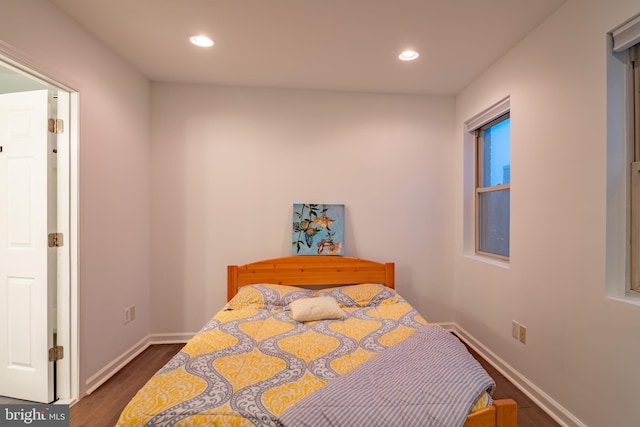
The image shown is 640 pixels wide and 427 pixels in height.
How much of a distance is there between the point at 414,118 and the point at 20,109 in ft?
10.4

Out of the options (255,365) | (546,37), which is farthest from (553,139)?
(255,365)

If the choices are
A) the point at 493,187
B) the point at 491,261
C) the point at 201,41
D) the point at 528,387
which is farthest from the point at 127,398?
the point at 493,187

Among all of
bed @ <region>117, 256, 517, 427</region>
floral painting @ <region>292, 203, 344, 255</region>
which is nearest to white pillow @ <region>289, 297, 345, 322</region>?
bed @ <region>117, 256, 517, 427</region>

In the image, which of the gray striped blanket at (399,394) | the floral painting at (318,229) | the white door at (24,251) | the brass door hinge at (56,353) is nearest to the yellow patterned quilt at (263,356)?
the gray striped blanket at (399,394)

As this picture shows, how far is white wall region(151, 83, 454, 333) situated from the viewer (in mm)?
2842

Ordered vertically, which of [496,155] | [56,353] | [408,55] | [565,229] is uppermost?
[408,55]

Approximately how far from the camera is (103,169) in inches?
86.5

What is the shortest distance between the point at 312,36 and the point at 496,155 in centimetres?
189

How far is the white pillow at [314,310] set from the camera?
2160mm

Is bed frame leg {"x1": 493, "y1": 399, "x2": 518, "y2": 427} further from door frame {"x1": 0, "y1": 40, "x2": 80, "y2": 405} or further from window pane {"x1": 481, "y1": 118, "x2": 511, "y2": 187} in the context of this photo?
door frame {"x1": 0, "y1": 40, "x2": 80, "y2": 405}

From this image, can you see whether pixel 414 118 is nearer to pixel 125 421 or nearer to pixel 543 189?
pixel 543 189

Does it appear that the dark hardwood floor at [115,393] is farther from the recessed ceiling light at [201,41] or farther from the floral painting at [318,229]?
the recessed ceiling light at [201,41]

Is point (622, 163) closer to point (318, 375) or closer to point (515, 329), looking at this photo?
point (515, 329)

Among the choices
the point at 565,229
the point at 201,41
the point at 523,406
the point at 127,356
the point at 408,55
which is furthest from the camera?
the point at 127,356
